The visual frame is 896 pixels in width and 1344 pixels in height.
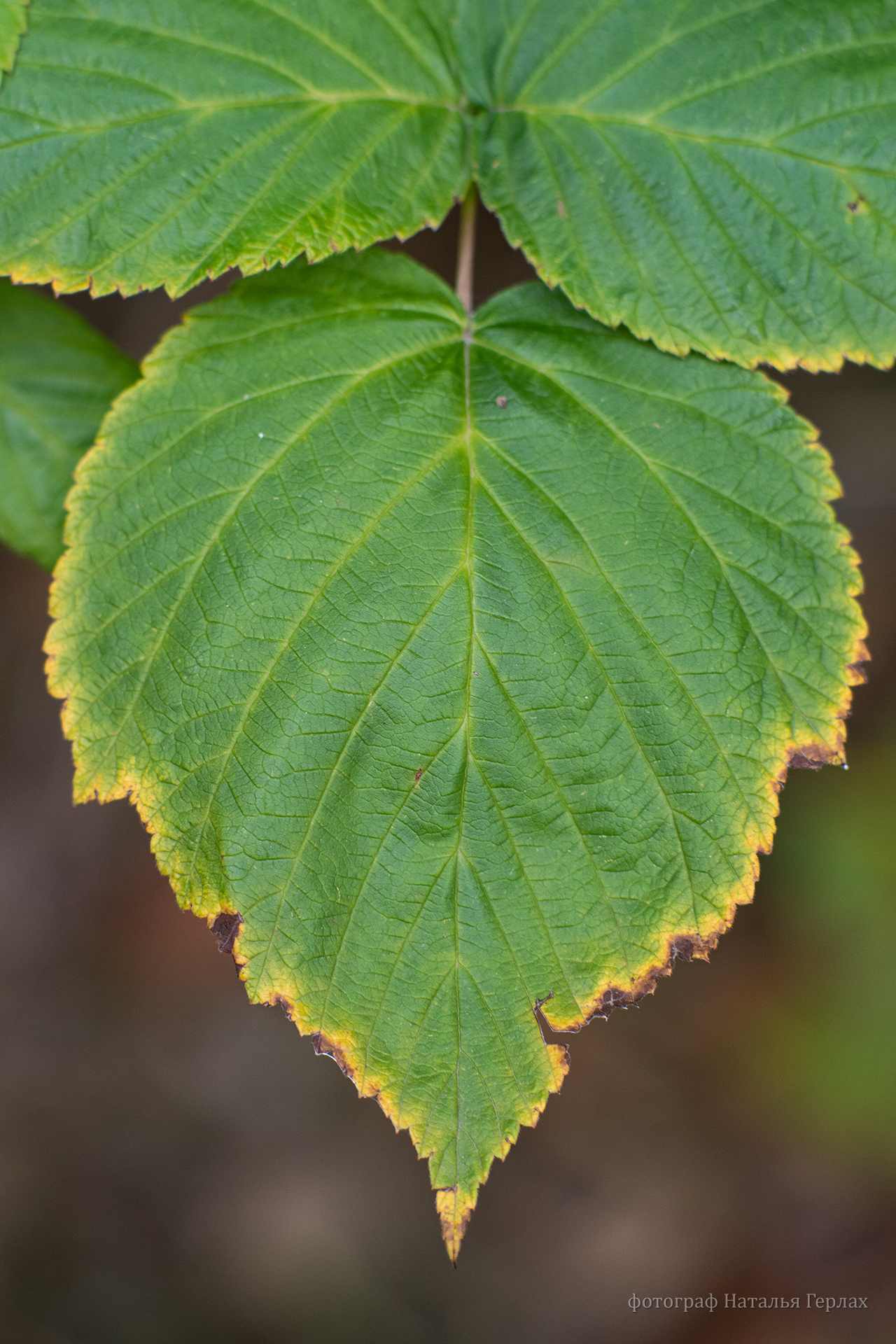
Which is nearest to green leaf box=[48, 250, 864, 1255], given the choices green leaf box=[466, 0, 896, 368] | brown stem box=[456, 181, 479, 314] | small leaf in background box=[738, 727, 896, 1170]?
green leaf box=[466, 0, 896, 368]

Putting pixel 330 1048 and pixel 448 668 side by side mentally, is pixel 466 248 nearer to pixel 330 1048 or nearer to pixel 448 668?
pixel 448 668

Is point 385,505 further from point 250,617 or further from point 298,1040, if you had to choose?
point 298,1040

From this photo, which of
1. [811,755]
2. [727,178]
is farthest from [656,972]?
[727,178]

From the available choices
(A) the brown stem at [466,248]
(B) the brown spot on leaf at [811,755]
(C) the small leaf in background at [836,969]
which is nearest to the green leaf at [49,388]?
(A) the brown stem at [466,248]

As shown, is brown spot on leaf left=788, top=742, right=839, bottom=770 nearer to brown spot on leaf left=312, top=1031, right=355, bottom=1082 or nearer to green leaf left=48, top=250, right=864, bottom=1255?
green leaf left=48, top=250, right=864, bottom=1255

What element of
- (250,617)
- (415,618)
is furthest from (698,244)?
(250,617)

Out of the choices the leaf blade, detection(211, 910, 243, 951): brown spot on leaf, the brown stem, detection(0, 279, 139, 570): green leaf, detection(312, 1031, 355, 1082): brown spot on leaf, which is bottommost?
detection(312, 1031, 355, 1082): brown spot on leaf
